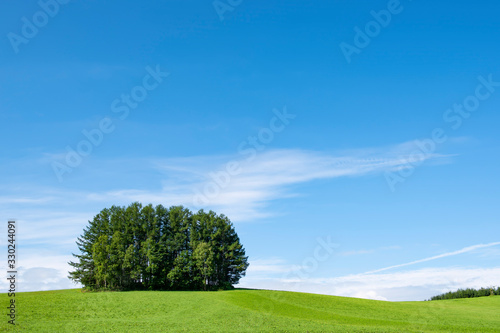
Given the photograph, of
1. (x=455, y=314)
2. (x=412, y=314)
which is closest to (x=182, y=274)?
(x=412, y=314)

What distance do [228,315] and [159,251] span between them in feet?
128

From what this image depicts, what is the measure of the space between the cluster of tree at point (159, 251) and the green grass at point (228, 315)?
13.9 meters

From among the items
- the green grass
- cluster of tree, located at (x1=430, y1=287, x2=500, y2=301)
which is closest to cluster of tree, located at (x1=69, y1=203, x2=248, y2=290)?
the green grass

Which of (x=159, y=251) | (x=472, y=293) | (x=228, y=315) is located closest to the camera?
(x=228, y=315)

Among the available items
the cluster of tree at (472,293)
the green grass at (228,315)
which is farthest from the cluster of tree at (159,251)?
the cluster of tree at (472,293)

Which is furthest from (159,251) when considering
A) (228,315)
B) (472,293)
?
(472,293)

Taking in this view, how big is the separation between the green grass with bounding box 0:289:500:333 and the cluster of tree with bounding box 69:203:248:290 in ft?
45.6

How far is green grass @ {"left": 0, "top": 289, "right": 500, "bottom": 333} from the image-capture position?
150ft

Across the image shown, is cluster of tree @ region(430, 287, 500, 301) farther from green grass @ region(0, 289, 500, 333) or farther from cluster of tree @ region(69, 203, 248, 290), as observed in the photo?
cluster of tree @ region(69, 203, 248, 290)

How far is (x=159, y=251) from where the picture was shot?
8931 centimetres

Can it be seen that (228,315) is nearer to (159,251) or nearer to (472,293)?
(159,251)

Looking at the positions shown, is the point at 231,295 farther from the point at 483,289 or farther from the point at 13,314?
the point at 483,289

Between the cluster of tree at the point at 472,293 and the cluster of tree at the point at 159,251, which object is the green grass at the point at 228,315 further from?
the cluster of tree at the point at 472,293

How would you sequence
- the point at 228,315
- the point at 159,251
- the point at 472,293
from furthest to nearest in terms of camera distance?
the point at 472,293, the point at 159,251, the point at 228,315
